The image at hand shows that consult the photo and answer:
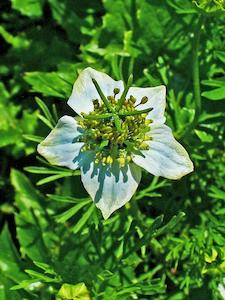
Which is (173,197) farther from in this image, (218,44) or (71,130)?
(71,130)

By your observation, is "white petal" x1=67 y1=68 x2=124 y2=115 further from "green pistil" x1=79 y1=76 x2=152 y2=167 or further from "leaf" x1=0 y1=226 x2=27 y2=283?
"leaf" x1=0 y1=226 x2=27 y2=283

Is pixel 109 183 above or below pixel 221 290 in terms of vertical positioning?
above

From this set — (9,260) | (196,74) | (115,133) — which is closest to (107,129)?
(115,133)

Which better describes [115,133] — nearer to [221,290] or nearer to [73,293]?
[73,293]

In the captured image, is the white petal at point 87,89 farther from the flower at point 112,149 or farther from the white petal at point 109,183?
the white petal at point 109,183

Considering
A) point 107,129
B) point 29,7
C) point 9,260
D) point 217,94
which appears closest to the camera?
point 107,129

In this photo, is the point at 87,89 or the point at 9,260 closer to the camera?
the point at 87,89
